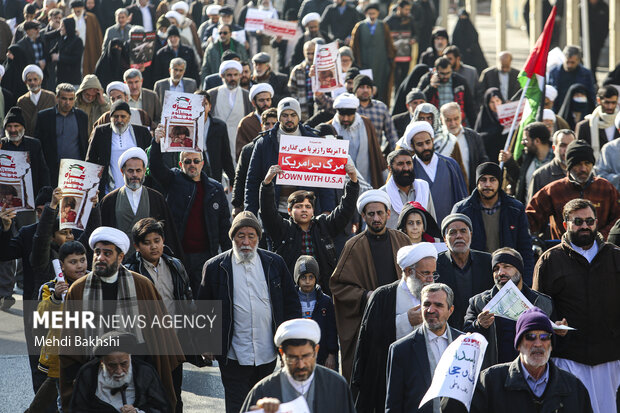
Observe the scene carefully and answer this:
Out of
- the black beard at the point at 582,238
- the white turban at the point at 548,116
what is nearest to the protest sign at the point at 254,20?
the white turban at the point at 548,116

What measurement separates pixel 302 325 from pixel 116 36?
13.8m

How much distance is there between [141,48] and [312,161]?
24.6 ft

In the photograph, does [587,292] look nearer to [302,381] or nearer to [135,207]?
[302,381]

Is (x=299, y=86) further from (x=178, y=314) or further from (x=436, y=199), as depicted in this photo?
(x=178, y=314)

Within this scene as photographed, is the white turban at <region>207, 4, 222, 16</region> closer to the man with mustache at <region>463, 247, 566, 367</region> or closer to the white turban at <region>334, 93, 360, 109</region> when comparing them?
the white turban at <region>334, 93, 360, 109</region>

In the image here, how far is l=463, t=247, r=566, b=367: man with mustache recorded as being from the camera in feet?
28.7

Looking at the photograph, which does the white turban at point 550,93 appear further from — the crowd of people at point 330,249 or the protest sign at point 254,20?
the protest sign at point 254,20

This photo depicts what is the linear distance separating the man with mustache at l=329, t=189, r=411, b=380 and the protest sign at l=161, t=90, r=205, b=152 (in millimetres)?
2930

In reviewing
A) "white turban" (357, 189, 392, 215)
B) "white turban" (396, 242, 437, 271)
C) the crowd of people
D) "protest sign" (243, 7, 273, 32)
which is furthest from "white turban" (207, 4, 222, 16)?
"white turban" (396, 242, 437, 271)

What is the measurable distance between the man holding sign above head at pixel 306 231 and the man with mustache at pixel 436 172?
4.13 feet

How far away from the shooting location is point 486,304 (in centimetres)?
876

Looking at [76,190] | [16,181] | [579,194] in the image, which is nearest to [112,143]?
[16,181]

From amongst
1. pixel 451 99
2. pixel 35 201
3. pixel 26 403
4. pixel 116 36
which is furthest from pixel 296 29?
pixel 26 403

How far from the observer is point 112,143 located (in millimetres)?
13148
